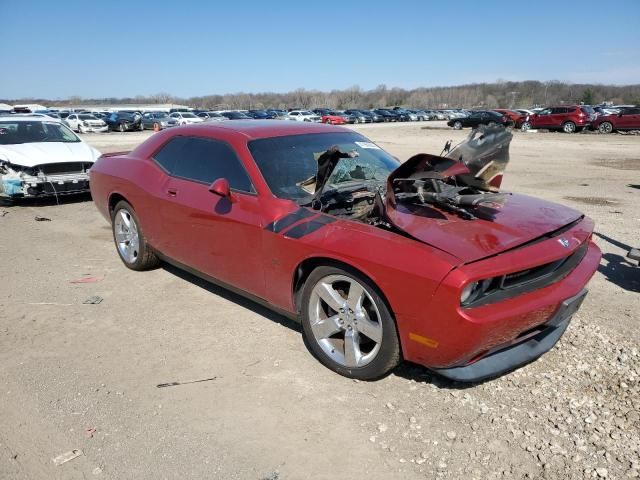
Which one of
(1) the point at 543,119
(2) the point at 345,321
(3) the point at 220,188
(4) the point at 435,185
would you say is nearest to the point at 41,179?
(3) the point at 220,188

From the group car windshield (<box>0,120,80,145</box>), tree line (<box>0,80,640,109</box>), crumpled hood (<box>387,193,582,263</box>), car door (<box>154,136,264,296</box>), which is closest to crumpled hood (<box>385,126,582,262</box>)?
crumpled hood (<box>387,193,582,263</box>)

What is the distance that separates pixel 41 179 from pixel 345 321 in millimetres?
7318

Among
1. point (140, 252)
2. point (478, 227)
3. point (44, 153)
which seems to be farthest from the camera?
point (44, 153)

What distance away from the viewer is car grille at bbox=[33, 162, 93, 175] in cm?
834

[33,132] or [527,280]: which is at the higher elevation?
[33,132]

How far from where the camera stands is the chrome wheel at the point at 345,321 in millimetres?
2982

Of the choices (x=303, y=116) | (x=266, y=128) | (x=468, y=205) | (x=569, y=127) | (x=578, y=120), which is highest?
(x=266, y=128)

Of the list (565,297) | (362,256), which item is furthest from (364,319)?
(565,297)

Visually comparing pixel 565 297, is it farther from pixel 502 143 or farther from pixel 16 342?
pixel 16 342

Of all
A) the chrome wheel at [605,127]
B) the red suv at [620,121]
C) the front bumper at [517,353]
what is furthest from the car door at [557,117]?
the front bumper at [517,353]

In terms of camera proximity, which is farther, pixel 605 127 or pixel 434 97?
pixel 434 97

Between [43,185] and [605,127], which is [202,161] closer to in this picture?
[43,185]

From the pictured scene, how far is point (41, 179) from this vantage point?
831 cm

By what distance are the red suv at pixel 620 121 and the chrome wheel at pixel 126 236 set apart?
98.2ft
